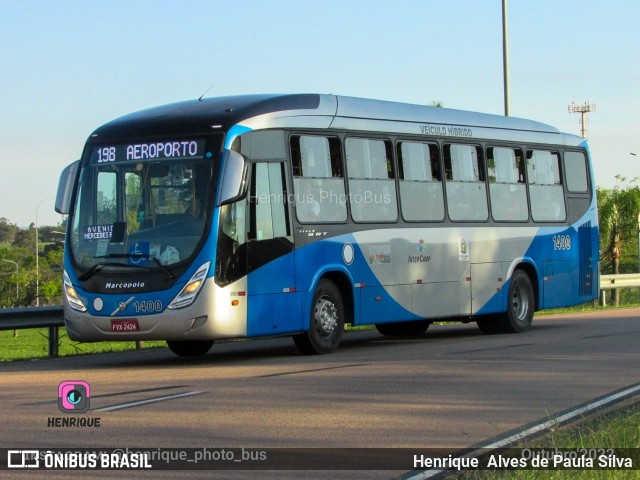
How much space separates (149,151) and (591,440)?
8.82 metres

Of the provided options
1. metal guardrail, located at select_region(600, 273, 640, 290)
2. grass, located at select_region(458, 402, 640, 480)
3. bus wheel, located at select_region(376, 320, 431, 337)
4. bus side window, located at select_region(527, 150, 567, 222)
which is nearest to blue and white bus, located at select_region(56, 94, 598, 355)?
bus side window, located at select_region(527, 150, 567, 222)

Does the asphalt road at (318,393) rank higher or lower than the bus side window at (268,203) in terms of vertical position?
lower

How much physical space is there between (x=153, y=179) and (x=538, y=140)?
929 centimetres

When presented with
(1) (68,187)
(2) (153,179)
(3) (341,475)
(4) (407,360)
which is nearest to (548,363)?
(4) (407,360)

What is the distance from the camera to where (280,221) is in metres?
16.5

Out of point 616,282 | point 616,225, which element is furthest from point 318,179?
point 616,225

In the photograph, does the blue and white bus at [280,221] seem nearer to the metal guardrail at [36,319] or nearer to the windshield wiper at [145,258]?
the windshield wiper at [145,258]

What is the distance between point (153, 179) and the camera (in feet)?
52.7

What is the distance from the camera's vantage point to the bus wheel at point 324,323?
17.1 metres

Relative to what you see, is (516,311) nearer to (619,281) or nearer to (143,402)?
(143,402)

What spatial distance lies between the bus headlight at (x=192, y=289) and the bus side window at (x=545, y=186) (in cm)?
876

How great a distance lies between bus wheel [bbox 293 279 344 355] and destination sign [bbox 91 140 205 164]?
267 centimetres

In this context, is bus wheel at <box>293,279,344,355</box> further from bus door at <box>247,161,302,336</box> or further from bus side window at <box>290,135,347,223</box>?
bus side window at <box>290,135,347,223</box>

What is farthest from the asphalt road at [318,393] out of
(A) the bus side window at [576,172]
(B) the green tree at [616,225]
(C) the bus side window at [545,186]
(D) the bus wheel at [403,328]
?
(B) the green tree at [616,225]
